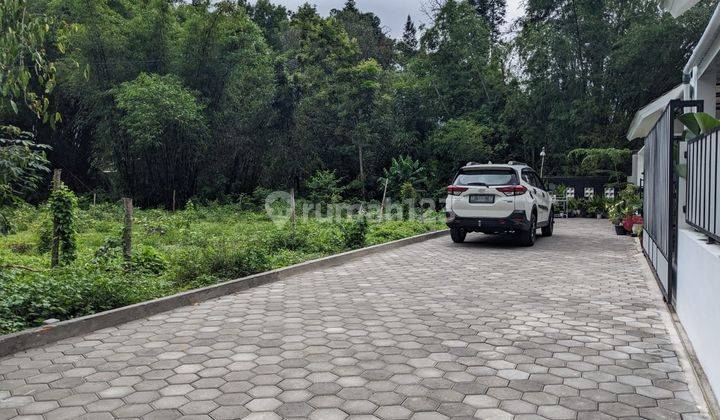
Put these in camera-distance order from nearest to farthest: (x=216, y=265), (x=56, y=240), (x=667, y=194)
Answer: (x=667, y=194) < (x=216, y=265) < (x=56, y=240)

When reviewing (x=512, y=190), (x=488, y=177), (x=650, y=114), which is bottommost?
(x=512, y=190)

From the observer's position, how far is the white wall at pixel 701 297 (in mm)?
3232

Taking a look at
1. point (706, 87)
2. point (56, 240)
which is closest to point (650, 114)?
point (706, 87)

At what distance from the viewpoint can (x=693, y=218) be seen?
4.20 meters

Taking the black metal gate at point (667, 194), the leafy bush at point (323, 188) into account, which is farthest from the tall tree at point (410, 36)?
the black metal gate at point (667, 194)

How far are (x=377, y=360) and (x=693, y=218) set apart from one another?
281 cm

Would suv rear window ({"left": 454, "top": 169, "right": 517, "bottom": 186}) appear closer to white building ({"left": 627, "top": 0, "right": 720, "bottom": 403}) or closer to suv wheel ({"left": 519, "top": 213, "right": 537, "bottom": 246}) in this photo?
suv wheel ({"left": 519, "top": 213, "right": 537, "bottom": 246})

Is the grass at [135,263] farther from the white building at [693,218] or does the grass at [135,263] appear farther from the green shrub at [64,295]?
the white building at [693,218]

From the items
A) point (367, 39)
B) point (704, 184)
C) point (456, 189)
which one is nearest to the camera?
point (704, 184)

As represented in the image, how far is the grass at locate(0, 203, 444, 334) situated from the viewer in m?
5.10

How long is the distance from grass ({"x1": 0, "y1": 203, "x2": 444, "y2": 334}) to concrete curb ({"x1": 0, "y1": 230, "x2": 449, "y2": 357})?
0.70 feet

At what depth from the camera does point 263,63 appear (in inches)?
1008

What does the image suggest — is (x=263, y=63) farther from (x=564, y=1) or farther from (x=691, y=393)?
(x=691, y=393)

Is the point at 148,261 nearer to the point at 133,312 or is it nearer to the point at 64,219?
the point at 64,219
